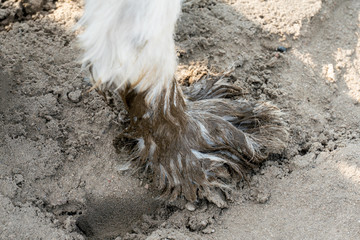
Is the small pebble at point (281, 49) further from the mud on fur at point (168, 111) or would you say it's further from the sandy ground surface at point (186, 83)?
the mud on fur at point (168, 111)

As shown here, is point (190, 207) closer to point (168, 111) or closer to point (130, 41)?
point (168, 111)

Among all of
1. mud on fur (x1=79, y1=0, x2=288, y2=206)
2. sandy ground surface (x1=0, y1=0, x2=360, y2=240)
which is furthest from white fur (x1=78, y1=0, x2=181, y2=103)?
sandy ground surface (x1=0, y1=0, x2=360, y2=240)

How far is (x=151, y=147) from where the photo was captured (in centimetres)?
271

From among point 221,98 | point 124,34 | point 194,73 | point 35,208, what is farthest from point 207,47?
A: point 35,208

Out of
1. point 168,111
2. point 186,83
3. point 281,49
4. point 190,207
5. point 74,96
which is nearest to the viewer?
point 168,111

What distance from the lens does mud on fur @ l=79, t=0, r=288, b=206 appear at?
211 centimetres

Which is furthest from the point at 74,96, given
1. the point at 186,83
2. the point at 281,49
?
the point at 281,49

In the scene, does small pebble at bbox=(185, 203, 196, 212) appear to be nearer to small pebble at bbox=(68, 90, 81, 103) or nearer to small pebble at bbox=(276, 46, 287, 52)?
small pebble at bbox=(68, 90, 81, 103)

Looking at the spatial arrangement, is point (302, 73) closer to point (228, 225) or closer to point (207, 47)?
point (207, 47)

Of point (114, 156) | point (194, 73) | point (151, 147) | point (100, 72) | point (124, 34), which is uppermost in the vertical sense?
point (124, 34)

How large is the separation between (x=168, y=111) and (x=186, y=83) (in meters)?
0.69

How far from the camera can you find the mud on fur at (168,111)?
2.11 metres

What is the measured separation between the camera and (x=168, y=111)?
2.53m

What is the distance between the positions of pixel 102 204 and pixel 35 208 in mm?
369
